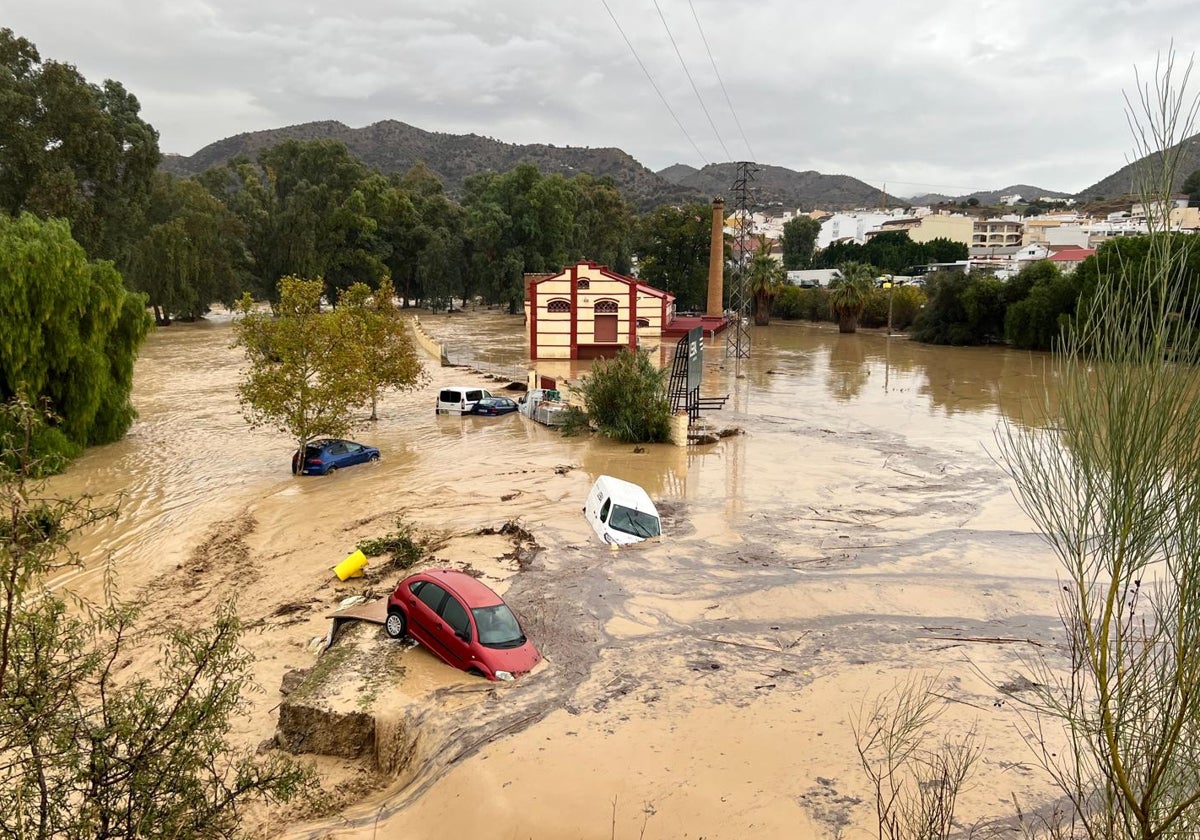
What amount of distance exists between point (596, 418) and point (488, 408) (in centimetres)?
680

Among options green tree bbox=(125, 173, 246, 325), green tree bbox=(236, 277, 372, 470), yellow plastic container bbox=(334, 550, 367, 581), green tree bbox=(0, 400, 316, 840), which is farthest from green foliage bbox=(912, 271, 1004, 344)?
green tree bbox=(0, 400, 316, 840)

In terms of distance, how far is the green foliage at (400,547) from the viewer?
53.7ft

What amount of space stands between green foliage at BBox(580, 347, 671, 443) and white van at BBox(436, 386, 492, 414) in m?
7.69

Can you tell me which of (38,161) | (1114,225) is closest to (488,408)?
(38,161)

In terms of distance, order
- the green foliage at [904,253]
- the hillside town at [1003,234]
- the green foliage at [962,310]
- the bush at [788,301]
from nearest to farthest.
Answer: the green foliage at [962,310]
the bush at [788,301]
the hillside town at [1003,234]
the green foliage at [904,253]

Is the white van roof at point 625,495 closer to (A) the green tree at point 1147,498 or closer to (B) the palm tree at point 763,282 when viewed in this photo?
(A) the green tree at point 1147,498

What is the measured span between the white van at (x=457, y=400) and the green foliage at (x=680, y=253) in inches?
2374

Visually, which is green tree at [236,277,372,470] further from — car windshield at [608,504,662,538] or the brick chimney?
the brick chimney

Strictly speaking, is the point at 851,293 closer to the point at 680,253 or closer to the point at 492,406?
the point at 680,253

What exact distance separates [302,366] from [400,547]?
10.7m

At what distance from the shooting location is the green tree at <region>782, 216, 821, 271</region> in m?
154

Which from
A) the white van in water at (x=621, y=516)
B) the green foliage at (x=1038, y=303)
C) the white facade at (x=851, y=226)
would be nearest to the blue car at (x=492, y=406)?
the white van in water at (x=621, y=516)

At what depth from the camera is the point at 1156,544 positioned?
4.66 meters

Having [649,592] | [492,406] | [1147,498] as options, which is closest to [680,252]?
[492,406]
